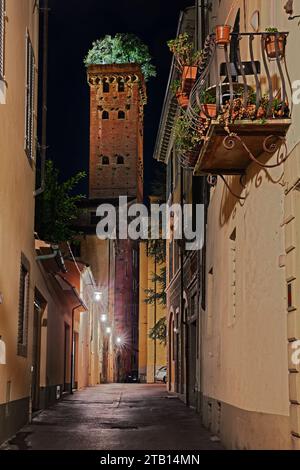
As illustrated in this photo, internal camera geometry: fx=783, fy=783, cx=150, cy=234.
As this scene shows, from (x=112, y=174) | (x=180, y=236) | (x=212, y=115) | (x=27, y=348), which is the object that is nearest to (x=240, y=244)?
(x=212, y=115)

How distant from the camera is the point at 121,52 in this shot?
248ft

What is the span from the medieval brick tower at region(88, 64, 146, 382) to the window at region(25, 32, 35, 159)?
50.0 metres

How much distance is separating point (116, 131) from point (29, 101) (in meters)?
58.0

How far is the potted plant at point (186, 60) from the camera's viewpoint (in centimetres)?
1238

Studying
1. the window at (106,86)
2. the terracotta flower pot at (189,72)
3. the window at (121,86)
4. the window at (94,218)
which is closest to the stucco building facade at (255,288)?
the terracotta flower pot at (189,72)

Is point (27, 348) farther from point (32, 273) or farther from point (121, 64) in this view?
point (121, 64)

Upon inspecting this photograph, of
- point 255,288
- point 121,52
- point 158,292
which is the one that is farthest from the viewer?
point 121,52

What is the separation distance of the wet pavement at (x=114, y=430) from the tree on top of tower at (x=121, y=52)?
57993mm

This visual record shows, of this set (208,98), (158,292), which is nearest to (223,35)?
(208,98)

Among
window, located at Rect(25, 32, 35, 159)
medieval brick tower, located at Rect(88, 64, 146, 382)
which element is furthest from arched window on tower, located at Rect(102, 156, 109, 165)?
window, located at Rect(25, 32, 35, 159)

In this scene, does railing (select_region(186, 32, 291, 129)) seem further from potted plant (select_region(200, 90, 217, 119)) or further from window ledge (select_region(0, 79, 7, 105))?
window ledge (select_region(0, 79, 7, 105))

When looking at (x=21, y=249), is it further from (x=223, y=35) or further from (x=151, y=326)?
(x=151, y=326)

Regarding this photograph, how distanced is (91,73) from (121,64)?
10.1 ft

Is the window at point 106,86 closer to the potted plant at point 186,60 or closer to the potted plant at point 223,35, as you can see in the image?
the potted plant at point 186,60
